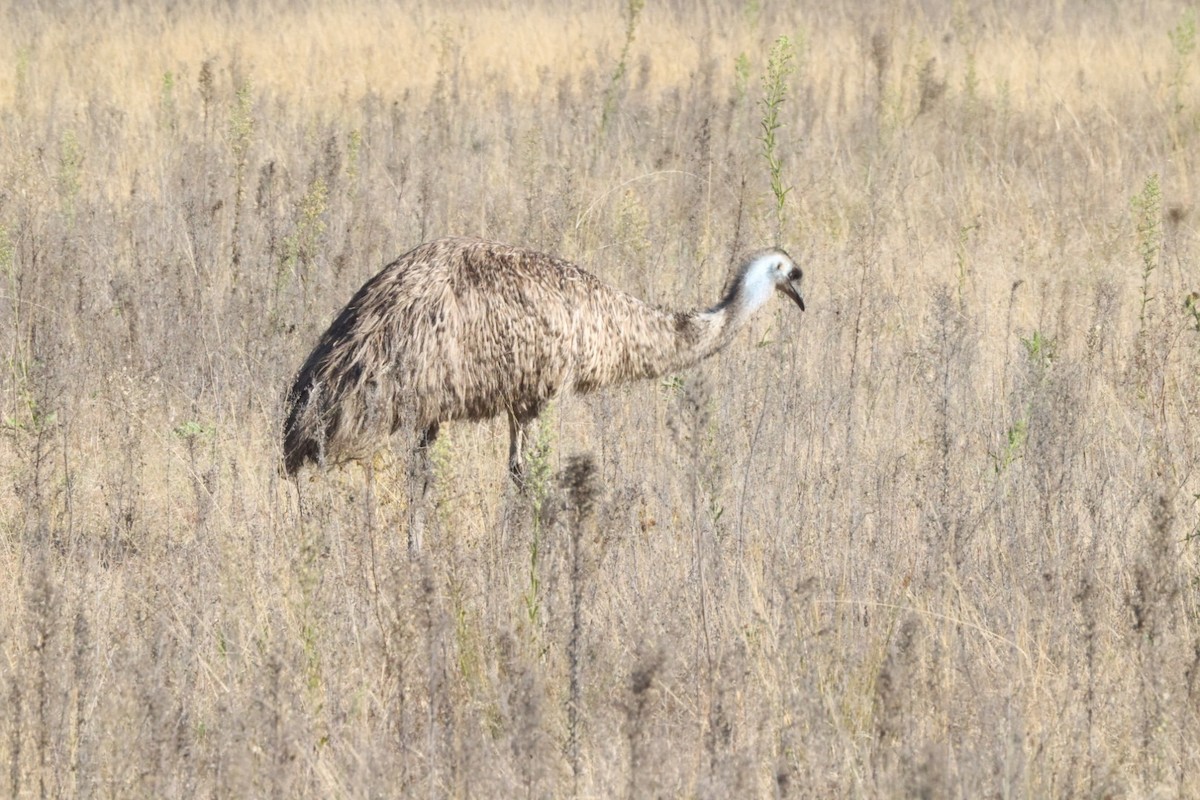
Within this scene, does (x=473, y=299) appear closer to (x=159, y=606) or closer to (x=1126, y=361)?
(x=159, y=606)

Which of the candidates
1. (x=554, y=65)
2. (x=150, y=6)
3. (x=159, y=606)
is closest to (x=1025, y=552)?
(x=159, y=606)

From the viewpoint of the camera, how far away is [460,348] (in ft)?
19.7

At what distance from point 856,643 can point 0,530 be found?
117 inches

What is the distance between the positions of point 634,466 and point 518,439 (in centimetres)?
49

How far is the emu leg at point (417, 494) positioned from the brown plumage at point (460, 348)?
26 cm

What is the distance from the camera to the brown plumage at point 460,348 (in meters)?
5.72

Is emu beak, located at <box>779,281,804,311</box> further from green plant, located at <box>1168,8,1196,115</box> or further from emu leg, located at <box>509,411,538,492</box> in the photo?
green plant, located at <box>1168,8,1196,115</box>

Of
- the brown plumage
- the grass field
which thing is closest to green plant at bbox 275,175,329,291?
the grass field

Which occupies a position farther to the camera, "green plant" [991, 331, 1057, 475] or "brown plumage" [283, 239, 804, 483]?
"brown plumage" [283, 239, 804, 483]

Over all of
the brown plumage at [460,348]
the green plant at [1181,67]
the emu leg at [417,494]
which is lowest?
the emu leg at [417,494]

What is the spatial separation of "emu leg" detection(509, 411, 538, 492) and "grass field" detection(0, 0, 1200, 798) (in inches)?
8.0

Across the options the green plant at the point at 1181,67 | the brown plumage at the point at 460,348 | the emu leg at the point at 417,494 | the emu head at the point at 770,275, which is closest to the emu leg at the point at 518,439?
the brown plumage at the point at 460,348

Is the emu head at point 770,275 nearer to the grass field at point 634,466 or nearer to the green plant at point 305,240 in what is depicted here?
the grass field at point 634,466

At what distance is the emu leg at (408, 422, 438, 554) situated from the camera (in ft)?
15.4
